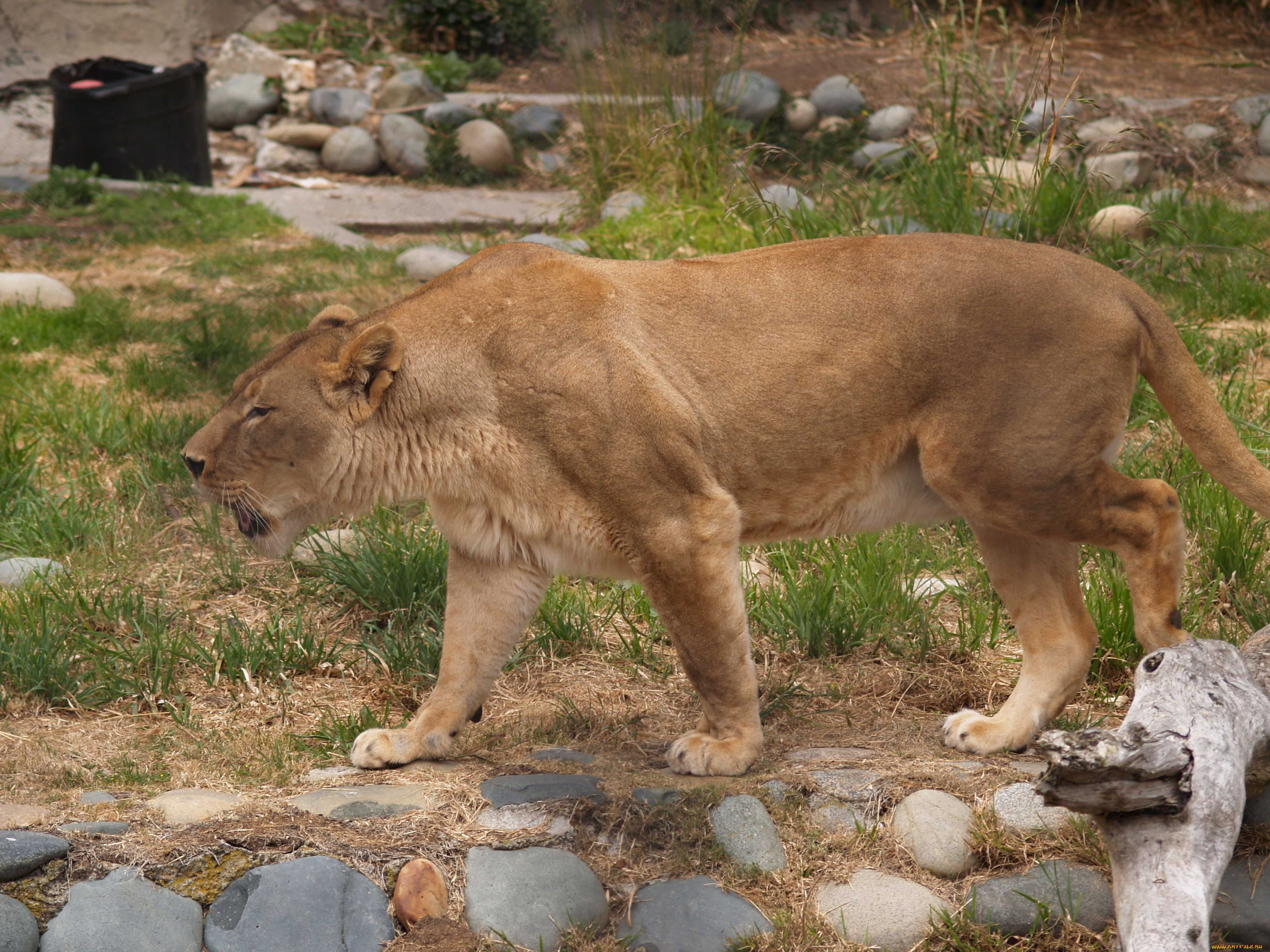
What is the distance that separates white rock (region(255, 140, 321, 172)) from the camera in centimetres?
1177

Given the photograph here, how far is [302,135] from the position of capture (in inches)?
468

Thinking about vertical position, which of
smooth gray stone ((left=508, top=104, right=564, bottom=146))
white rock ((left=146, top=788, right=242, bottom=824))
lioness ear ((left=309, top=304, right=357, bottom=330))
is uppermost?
lioness ear ((left=309, top=304, right=357, bottom=330))

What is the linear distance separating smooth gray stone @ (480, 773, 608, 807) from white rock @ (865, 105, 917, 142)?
8.45 metres

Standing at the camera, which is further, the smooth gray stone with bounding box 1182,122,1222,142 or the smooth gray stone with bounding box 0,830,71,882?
the smooth gray stone with bounding box 1182,122,1222,142

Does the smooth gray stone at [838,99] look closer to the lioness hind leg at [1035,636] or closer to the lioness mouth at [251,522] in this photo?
the lioness hind leg at [1035,636]

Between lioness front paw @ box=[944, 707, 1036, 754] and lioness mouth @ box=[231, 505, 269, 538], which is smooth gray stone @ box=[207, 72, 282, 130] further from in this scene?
lioness front paw @ box=[944, 707, 1036, 754]

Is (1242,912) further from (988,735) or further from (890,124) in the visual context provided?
(890,124)

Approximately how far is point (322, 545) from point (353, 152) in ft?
25.1

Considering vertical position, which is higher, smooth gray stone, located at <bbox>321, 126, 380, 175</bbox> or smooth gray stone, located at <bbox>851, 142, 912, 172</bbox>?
smooth gray stone, located at <bbox>851, 142, 912, 172</bbox>

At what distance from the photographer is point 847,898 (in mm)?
3000

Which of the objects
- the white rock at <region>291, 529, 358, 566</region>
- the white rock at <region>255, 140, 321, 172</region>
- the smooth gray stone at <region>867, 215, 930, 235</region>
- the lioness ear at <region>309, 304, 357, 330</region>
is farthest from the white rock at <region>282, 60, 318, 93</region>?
the lioness ear at <region>309, 304, 357, 330</region>

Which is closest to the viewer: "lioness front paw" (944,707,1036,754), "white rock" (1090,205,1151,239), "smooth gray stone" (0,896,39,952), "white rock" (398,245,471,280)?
"smooth gray stone" (0,896,39,952)

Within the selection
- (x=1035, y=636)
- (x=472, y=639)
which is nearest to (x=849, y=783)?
(x=1035, y=636)

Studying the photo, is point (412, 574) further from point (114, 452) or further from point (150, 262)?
point (150, 262)
